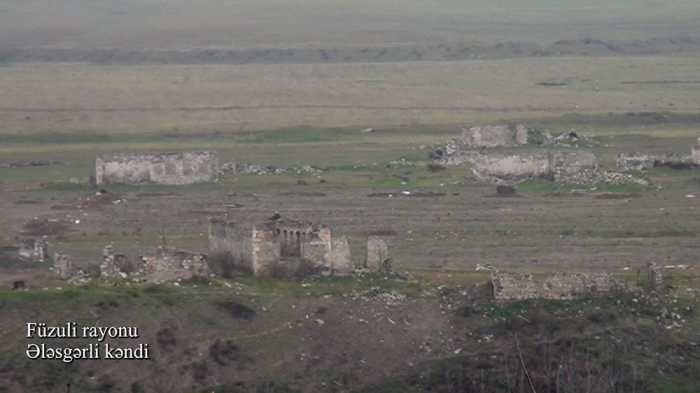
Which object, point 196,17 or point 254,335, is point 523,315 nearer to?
point 254,335

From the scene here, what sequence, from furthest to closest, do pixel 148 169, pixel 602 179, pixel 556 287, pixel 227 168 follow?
pixel 227 168, pixel 148 169, pixel 602 179, pixel 556 287

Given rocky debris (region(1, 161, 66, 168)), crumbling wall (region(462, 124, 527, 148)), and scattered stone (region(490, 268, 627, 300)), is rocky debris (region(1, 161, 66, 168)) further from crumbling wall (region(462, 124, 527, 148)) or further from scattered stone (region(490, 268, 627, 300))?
scattered stone (region(490, 268, 627, 300))

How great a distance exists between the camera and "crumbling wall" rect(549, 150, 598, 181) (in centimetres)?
4006

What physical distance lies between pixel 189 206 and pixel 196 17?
74277 mm

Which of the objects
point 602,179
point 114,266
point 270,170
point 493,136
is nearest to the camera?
point 114,266

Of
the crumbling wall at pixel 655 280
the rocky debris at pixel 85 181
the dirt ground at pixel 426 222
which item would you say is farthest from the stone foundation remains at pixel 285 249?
the rocky debris at pixel 85 181

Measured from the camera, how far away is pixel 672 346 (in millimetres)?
22141

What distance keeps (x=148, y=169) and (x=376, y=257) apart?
15.4 meters

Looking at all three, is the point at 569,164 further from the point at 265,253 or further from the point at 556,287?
the point at 556,287

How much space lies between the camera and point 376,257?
2573 cm

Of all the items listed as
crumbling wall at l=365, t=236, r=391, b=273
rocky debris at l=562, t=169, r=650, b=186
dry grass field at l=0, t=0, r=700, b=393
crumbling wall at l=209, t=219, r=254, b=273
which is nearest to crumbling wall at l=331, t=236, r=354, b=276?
dry grass field at l=0, t=0, r=700, b=393

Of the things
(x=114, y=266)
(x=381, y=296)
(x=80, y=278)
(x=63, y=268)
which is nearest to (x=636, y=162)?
(x=381, y=296)

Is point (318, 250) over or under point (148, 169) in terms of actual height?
over

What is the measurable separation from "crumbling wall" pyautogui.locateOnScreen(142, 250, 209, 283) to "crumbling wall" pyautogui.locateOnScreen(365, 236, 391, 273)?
106 inches
